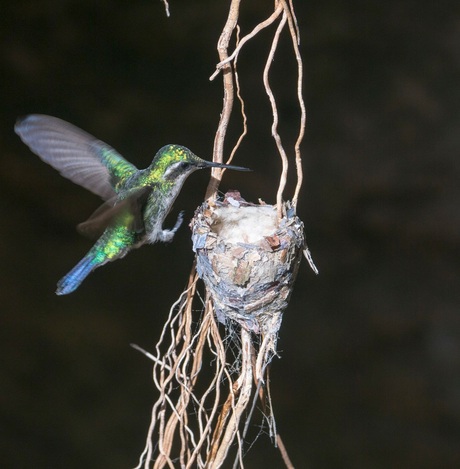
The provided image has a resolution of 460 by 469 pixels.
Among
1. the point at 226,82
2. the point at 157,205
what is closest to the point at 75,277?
the point at 157,205

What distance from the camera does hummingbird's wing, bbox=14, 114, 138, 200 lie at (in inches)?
47.3

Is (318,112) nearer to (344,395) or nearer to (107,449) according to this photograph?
(344,395)

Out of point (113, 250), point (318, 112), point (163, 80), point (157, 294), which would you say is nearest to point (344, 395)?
point (157, 294)

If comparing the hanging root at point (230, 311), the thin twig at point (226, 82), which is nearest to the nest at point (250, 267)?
the hanging root at point (230, 311)

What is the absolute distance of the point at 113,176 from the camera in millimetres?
1380

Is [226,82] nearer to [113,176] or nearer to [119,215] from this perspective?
[119,215]

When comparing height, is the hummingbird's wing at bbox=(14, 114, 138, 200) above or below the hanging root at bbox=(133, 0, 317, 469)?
above

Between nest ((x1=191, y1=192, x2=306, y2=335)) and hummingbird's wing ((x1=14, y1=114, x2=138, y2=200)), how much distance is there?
0.21 metres

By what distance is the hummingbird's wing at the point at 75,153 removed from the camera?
120 cm

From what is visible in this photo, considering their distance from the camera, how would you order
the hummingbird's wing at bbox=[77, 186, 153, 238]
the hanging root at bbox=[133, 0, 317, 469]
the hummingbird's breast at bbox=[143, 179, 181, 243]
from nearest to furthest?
the hummingbird's wing at bbox=[77, 186, 153, 238]
the hanging root at bbox=[133, 0, 317, 469]
the hummingbird's breast at bbox=[143, 179, 181, 243]

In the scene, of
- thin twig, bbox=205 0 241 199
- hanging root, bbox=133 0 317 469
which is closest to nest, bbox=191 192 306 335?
hanging root, bbox=133 0 317 469

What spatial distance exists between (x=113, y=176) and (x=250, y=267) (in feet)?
1.09

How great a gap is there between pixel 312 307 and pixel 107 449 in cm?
76

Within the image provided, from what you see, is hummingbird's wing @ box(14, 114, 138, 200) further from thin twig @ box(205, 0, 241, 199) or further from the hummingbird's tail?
thin twig @ box(205, 0, 241, 199)
